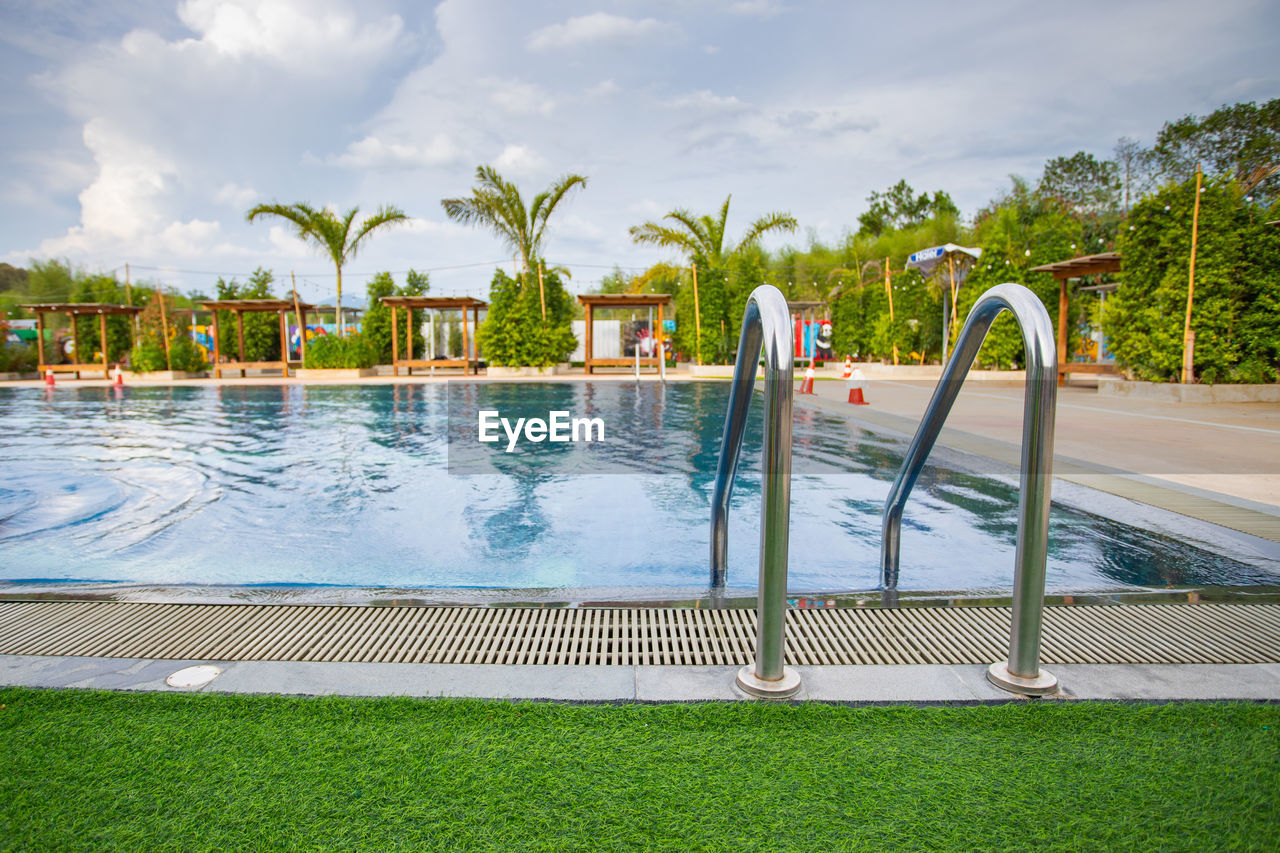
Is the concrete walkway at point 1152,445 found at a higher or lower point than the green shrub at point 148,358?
lower

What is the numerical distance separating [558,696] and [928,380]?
70.3 feet

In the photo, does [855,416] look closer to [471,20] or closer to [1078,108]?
[471,20]

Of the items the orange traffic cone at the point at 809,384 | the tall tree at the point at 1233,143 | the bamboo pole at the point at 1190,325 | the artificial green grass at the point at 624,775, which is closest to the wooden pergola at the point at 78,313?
the orange traffic cone at the point at 809,384

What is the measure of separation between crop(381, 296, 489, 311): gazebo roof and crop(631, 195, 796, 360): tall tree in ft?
21.9

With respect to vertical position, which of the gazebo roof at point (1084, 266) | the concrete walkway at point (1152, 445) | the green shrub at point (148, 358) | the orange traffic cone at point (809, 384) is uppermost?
the gazebo roof at point (1084, 266)

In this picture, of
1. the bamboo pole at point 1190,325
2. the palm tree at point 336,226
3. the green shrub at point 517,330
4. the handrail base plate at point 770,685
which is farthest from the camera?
the palm tree at point 336,226

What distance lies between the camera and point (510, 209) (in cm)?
2411

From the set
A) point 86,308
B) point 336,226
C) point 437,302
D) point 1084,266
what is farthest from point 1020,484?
point 86,308

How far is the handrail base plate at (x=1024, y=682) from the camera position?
1.99 metres

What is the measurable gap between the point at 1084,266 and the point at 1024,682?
1946cm

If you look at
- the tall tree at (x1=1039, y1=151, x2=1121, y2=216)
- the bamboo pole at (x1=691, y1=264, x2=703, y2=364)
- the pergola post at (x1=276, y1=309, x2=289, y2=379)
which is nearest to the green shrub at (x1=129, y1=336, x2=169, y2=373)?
the pergola post at (x1=276, y1=309, x2=289, y2=379)

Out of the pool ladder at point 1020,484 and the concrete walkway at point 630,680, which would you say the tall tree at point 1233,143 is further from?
the pool ladder at point 1020,484

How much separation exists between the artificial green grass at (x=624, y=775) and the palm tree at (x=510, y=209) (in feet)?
77.3

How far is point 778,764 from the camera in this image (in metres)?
1.64
